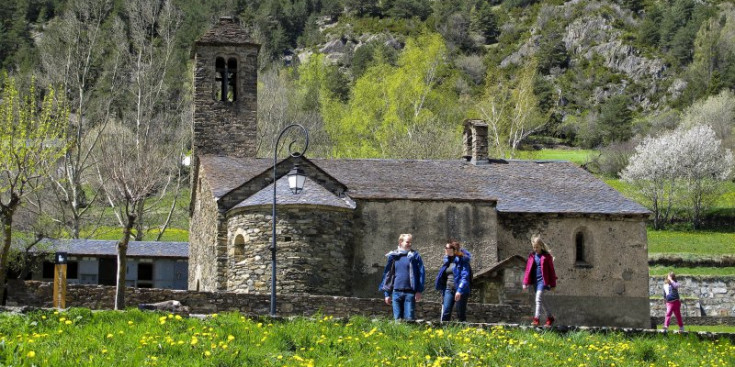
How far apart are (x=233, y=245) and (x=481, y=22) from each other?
13153cm

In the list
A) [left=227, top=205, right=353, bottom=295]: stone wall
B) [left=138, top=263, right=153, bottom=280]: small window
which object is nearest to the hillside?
[left=138, top=263, right=153, bottom=280]: small window

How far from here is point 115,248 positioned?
131 feet

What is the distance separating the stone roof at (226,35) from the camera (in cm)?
3584

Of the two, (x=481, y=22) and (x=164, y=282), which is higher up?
(x=481, y=22)

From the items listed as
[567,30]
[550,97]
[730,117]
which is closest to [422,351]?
[730,117]

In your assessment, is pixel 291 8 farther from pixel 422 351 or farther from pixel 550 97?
pixel 422 351

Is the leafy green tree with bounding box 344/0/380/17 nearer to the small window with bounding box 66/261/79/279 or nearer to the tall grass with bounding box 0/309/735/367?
the small window with bounding box 66/261/79/279

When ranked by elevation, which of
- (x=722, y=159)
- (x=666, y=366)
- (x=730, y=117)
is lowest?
(x=666, y=366)

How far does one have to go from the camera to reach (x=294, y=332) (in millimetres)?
14766

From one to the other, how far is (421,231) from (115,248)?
47.1ft

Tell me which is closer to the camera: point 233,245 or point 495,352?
point 495,352

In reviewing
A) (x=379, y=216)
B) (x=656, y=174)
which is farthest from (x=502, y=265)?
(x=656, y=174)

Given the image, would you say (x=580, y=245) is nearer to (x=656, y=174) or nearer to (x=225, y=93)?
(x=225, y=93)

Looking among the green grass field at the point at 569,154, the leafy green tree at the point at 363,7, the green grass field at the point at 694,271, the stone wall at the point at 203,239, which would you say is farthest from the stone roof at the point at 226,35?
the leafy green tree at the point at 363,7
